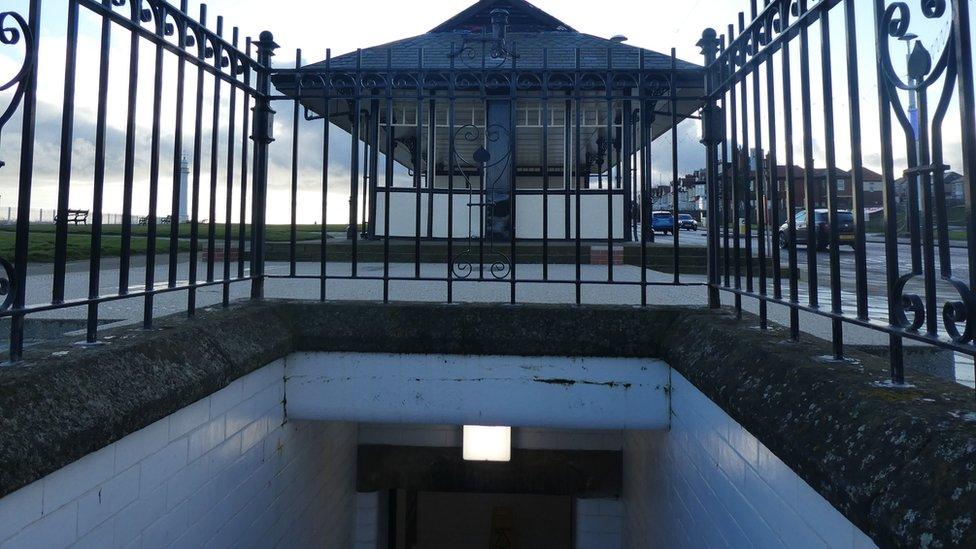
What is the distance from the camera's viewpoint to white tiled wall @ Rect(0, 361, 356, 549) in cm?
150

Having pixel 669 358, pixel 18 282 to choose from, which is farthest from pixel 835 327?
pixel 18 282

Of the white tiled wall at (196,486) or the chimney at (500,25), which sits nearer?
the white tiled wall at (196,486)

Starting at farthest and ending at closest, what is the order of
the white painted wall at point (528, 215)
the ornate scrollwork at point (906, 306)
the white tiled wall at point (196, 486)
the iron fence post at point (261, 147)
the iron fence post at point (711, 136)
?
the white painted wall at point (528, 215)
the iron fence post at point (261, 147)
the iron fence post at point (711, 136)
the white tiled wall at point (196, 486)
the ornate scrollwork at point (906, 306)

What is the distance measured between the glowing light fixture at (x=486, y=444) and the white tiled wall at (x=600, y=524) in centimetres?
152

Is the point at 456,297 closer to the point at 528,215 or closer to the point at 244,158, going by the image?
the point at 244,158

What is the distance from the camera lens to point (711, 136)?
10.1 ft

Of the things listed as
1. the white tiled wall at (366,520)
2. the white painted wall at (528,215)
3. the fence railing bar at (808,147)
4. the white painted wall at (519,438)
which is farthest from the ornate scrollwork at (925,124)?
the white painted wall at (528,215)

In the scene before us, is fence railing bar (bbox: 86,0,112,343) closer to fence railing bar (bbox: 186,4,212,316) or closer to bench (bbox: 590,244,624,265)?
fence railing bar (bbox: 186,4,212,316)

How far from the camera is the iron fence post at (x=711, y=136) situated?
302cm

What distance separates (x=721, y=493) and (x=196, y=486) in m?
2.14

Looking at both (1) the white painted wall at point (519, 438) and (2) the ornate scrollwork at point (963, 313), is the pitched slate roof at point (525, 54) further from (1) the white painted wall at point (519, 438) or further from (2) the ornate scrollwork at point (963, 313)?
(2) the ornate scrollwork at point (963, 313)

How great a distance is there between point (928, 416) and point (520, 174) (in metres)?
17.7

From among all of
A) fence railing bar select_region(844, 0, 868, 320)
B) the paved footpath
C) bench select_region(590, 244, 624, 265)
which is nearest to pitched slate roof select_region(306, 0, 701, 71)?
bench select_region(590, 244, 624, 265)

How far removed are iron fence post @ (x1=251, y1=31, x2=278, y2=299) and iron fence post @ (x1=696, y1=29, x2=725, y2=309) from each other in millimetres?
2574
